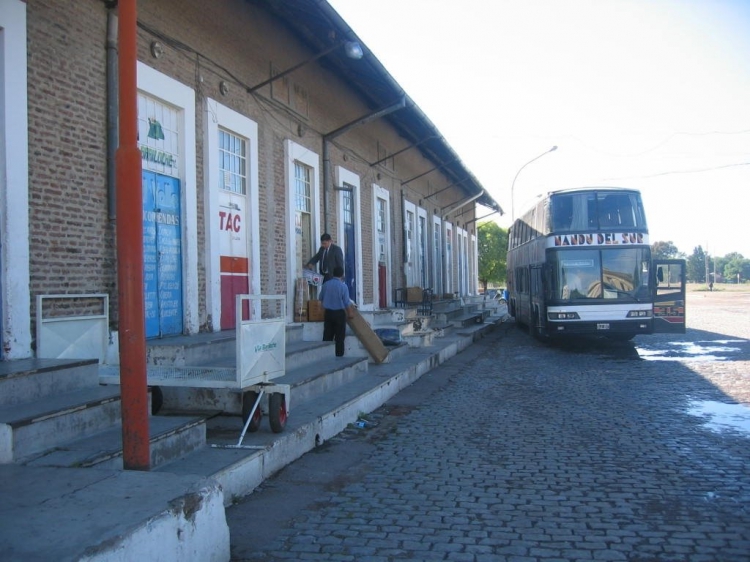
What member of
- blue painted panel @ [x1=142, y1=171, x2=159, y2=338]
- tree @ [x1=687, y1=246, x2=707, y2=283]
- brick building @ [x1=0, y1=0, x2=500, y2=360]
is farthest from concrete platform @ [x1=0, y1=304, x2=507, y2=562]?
tree @ [x1=687, y1=246, x2=707, y2=283]

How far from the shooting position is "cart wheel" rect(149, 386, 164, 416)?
640 cm

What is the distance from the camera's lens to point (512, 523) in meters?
4.66

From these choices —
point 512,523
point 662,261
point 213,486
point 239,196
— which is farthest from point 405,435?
point 662,261

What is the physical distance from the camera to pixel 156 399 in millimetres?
6469

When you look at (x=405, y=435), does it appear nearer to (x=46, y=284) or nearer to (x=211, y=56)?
(x=46, y=284)

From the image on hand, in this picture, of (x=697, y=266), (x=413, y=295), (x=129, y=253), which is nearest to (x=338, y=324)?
(x=129, y=253)

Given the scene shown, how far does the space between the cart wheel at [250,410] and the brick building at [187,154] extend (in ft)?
7.63

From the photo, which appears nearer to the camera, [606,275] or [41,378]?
[41,378]

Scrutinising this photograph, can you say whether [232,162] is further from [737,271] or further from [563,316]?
[737,271]

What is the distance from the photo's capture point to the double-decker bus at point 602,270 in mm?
15828

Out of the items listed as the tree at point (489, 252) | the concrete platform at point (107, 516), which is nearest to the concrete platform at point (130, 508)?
the concrete platform at point (107, 516)

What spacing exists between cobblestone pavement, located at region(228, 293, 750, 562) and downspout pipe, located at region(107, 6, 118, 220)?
3954mm

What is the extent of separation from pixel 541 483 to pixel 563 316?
35.9ft

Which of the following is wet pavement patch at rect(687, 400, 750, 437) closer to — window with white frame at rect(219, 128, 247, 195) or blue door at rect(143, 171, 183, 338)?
blue door at rect(143, 171, 183, 338)
